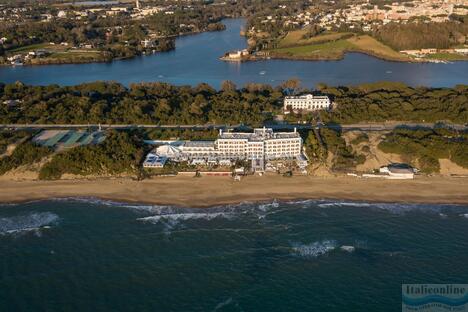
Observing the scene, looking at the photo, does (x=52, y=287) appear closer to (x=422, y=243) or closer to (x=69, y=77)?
(x=422, y=243)

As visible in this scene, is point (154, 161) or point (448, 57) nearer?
point (154, 161)

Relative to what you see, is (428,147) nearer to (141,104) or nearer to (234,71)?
(141,104)

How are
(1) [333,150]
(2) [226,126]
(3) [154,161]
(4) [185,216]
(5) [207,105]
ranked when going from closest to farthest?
(4) [185,216] < (3) [154,161] < (1) [333,150] < (2) [226,126] < (5) [207,105]

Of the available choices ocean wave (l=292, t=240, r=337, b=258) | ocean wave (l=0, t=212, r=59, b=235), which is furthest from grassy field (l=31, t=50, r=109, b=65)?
ocean wave (l=292, t=240, r=337, b=258)

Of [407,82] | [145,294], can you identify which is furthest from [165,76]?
[145,294]

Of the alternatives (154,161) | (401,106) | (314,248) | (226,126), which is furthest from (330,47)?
(314,248)

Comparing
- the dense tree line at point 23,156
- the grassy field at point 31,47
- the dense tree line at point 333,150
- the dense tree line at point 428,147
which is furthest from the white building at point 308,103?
the grassy field at point 31,47
